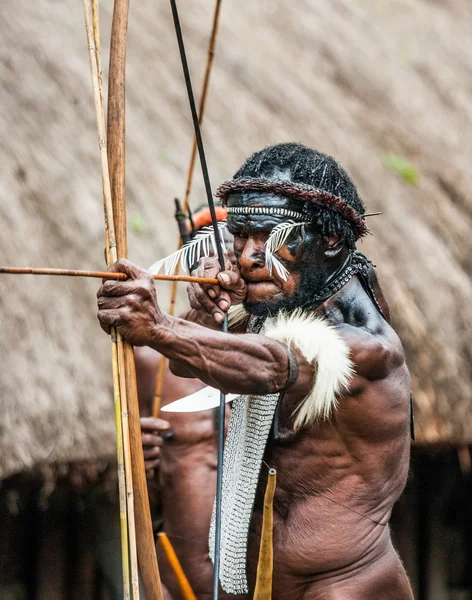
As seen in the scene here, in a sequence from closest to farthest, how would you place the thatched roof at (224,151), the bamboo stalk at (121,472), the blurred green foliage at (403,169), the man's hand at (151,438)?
the bamboo stalk at (121,472)
the man's hand at (151,438)
the thatched roof at (224,151)
the blurred green foliage at (403,169)

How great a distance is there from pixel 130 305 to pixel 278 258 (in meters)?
0.64

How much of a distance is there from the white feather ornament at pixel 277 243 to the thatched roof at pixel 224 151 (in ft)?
6.79

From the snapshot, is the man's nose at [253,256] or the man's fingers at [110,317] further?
the man's nose at [253,256]

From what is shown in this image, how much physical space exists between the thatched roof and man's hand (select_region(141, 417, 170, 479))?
885mm

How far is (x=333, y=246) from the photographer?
10.6 feet

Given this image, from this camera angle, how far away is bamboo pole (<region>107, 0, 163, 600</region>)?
105 inches

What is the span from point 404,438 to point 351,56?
5.62 m

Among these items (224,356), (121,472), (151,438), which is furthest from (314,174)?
(151,438)

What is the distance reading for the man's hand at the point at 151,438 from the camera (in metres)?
4.02

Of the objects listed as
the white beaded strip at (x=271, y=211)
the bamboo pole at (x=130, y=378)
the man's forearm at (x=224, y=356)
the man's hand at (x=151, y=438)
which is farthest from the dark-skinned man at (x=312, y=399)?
the man's hand at (x=151, y=438)

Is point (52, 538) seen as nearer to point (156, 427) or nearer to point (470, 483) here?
point (156, 427)

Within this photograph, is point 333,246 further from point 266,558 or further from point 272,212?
point 266,558

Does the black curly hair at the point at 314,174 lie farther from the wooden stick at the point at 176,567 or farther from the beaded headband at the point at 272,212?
the wooden stick at the point at 176,567

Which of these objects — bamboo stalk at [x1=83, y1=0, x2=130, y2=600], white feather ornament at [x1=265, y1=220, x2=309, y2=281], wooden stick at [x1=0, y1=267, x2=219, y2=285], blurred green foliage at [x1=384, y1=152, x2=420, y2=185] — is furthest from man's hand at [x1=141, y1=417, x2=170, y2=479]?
blurred green foliage at [x1=384, y1=152, x2=420, y2=185]
